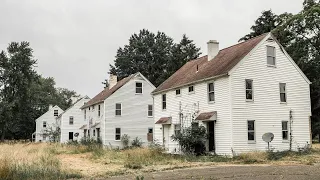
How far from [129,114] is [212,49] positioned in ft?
49.4

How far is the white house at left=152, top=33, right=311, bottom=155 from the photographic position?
24422 millimetres

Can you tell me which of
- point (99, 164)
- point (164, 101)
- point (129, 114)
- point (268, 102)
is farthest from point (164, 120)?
point (99, 164)

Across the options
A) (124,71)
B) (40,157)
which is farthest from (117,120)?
(124,71)

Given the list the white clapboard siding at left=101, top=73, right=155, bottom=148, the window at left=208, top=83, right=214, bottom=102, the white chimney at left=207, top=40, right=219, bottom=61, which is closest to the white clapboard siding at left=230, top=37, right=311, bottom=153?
the window at left=208, top=83, right=214, bottom=102

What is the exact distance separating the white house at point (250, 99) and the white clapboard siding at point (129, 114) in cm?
1364

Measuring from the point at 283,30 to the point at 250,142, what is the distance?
63.7 feet

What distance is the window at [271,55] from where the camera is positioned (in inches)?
1033

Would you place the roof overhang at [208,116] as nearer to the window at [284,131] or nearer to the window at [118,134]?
the window at [284,131]

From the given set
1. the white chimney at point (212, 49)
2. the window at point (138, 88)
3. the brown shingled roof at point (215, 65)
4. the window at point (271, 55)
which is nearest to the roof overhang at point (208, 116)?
the brown shingled roof at point (215, 65)

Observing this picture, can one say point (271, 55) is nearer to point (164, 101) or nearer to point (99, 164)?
point (164, 101)

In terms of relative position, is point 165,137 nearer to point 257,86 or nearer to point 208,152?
point 208,152

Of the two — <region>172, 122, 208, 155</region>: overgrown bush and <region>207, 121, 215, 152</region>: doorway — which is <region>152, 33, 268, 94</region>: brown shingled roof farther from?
<region>172, 122, 208, 155</region>: overgrown bush

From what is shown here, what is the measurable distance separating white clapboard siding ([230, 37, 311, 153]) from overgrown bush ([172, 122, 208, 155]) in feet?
7.73

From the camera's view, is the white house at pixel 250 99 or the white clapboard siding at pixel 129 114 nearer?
the white house at pixel 250 99
